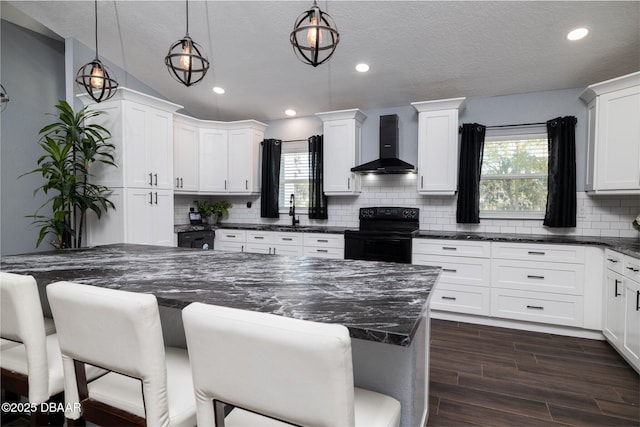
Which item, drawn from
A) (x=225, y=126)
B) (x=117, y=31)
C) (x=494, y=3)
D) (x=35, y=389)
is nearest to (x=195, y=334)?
(x=35, y=389)

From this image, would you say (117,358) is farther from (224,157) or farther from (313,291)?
(224,157)

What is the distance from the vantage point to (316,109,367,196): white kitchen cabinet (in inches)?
177

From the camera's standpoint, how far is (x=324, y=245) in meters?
4.38

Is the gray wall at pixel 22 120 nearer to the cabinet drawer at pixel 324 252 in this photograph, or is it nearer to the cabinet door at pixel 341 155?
the cabinet drawer at pixel 324 252

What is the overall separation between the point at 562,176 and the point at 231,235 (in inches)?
164

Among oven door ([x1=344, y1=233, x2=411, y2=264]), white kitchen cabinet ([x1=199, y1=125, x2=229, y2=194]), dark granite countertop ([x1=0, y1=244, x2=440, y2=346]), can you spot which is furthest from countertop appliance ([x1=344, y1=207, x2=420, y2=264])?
white kitchen cabinet ([x1=199, y1=125, x2=229, y2=194])

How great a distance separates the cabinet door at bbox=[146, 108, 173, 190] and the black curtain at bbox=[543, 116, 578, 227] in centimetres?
453

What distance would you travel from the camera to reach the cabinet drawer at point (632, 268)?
250 centimetres

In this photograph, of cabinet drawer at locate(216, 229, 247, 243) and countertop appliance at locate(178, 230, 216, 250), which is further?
cabinet drawer at locate(216, 229, 247, 243)

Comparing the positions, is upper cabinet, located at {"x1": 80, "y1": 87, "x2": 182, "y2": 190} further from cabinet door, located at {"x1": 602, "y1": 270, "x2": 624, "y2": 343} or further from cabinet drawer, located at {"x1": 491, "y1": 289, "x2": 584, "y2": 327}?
cabinet door, located at {"x1": 602, "y1": 270, "x2": 624, "y2": 343}

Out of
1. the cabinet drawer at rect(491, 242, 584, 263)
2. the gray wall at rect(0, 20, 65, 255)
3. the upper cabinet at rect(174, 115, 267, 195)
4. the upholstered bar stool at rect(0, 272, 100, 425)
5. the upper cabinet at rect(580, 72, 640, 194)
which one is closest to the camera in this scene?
the upholstered bar stool at rect(0, 272, 100, 425)

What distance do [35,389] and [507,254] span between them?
146 inches

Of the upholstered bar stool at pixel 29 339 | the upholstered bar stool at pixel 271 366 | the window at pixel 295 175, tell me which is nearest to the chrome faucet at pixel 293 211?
the window at pixel 295 175

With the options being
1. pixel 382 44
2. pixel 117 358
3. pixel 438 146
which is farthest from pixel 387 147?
pixel 117 358
